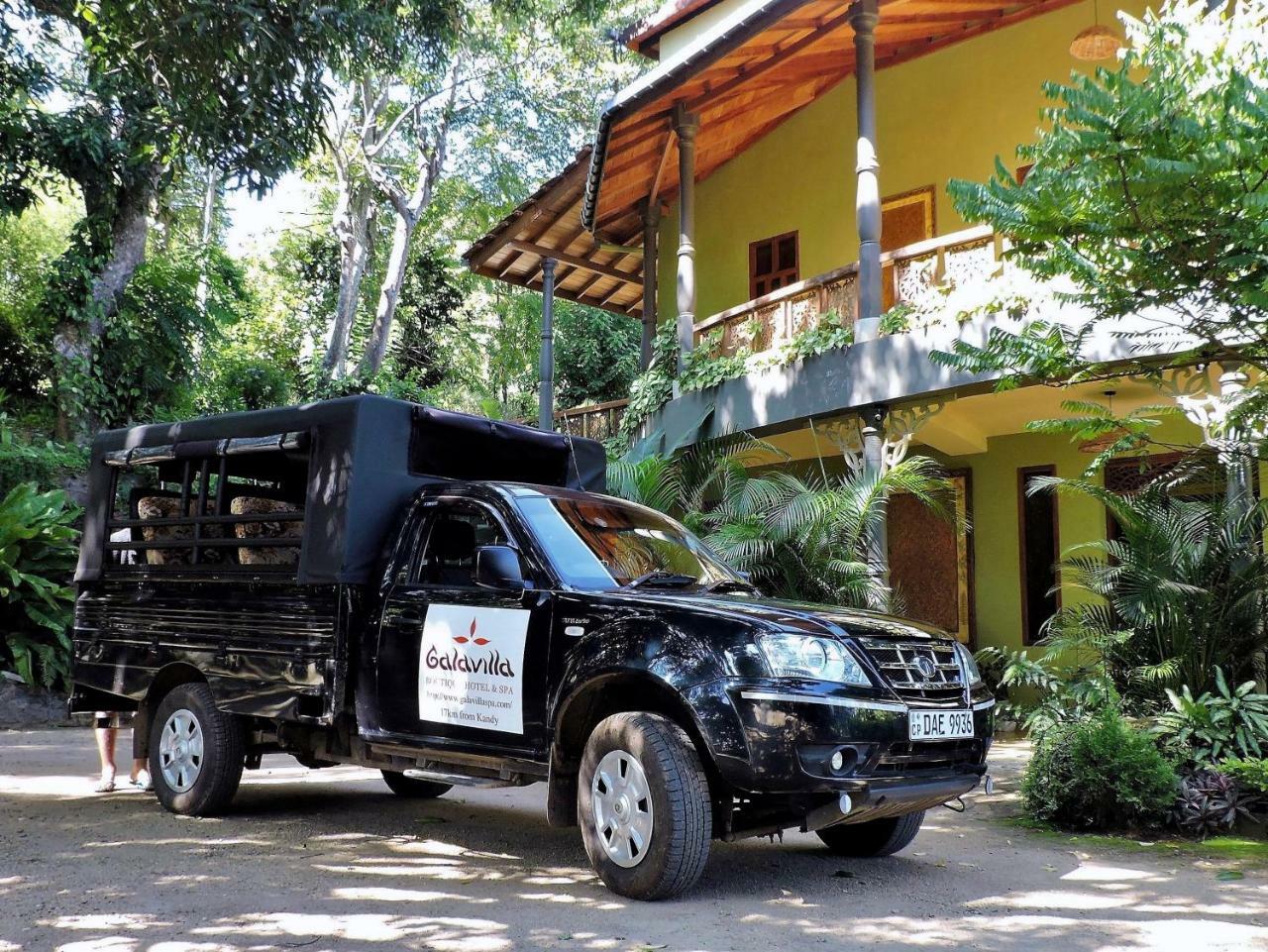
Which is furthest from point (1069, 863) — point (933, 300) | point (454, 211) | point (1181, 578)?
point (454, 211)

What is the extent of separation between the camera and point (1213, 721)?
305 inches

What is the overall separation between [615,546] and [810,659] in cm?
151

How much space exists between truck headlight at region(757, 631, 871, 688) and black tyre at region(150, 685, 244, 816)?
3.75m

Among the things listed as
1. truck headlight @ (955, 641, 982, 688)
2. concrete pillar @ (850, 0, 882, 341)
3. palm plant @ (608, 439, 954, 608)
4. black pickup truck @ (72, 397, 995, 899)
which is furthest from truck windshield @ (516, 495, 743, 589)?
concrete pillar @ (850, 0, 882, 341)

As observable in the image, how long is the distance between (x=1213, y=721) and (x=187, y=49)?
9.23 m

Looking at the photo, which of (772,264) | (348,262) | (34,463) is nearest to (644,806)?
(772,264)

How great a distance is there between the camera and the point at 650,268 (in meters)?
17.6

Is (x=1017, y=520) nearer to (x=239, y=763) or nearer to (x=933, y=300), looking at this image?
(x=933, y=300)

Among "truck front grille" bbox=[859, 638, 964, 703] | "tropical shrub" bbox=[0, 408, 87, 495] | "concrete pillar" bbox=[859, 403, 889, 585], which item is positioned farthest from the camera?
"tropical shrub" bbox=[0, 408, 87, 495]

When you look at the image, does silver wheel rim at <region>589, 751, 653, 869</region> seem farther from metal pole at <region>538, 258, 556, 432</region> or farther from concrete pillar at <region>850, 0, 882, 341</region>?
metal pole at <region>538, 258, 556, 432</region>

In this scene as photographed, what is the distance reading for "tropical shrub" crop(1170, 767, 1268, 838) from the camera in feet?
23.6

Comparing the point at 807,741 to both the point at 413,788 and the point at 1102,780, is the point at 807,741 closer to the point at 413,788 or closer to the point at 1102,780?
the point at 1102,780

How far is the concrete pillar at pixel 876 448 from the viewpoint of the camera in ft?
37.5

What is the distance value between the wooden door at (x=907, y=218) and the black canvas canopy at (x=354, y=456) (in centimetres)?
820
